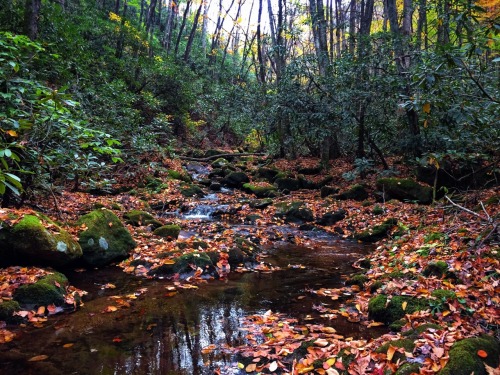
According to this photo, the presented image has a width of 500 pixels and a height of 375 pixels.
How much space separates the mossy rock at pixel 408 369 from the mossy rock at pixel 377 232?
690 centimetres

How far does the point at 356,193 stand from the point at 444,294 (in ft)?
29.9

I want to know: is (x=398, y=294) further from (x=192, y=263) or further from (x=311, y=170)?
(x=311, y=170)

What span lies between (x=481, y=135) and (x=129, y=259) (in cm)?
809

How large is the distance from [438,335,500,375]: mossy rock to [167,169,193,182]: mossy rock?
14.6 m

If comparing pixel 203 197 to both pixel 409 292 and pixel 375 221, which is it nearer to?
pixel 375 221

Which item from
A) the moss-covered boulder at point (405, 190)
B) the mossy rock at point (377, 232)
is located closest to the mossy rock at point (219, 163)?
the moss-covered boulder at point (405, 190)

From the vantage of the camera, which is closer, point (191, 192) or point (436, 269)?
point (436, 269)

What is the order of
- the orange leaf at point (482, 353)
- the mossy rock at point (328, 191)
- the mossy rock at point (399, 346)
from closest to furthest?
1. the orange leaf at point (482, 353)
2. the mossy rock at point (399, 346)
3. the mossy rock at point (328, 191)

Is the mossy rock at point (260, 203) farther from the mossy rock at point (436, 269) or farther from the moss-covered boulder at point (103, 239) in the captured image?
the mossy rock at point (436, 269)

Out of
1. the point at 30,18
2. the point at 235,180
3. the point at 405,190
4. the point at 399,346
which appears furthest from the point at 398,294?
the point at 235,180

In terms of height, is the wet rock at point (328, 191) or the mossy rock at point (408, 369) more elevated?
the wet rock at point (328, 191)

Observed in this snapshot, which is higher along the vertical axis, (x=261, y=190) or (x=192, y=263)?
(x=261, y=190)

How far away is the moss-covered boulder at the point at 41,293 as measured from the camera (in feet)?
15.8

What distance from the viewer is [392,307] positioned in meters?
4.56
